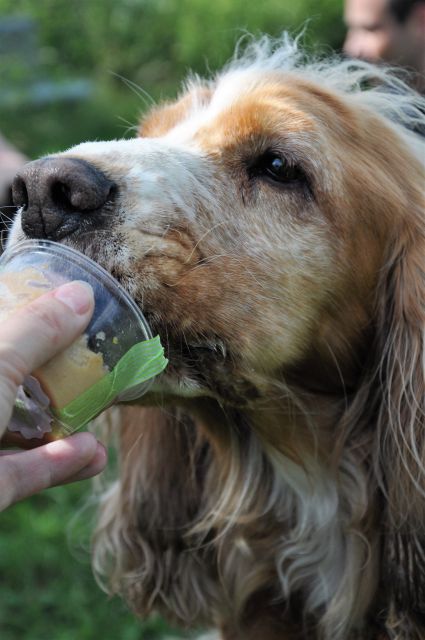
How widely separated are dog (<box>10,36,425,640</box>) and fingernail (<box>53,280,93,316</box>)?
26 centimetres

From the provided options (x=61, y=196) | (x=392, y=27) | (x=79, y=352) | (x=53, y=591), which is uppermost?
(x=61, y=196)

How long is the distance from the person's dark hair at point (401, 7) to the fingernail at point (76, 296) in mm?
3367

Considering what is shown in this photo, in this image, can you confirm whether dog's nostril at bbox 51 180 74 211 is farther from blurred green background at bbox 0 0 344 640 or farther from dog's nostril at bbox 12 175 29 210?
blurred green background at bbox 0 0 344 640

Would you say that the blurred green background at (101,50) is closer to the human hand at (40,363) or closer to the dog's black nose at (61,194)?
the dog's black nose at (61,194)

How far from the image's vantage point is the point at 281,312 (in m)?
2.38

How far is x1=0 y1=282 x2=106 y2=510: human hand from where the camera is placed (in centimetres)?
170

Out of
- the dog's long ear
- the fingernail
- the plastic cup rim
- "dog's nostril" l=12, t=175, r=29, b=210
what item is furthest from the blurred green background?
the fingernail

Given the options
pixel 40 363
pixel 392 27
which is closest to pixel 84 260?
pixel 40 363

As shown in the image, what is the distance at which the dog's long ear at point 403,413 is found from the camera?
96.8 inches

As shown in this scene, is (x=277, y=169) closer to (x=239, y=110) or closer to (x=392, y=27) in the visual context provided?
(x=239, y=110)

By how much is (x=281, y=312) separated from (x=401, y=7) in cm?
283

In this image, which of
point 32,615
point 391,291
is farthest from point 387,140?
point 32,615

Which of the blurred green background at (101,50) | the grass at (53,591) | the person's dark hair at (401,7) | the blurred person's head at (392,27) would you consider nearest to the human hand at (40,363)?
the grass at (53,591)

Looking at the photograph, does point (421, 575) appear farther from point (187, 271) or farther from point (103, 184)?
point (103, 184)
